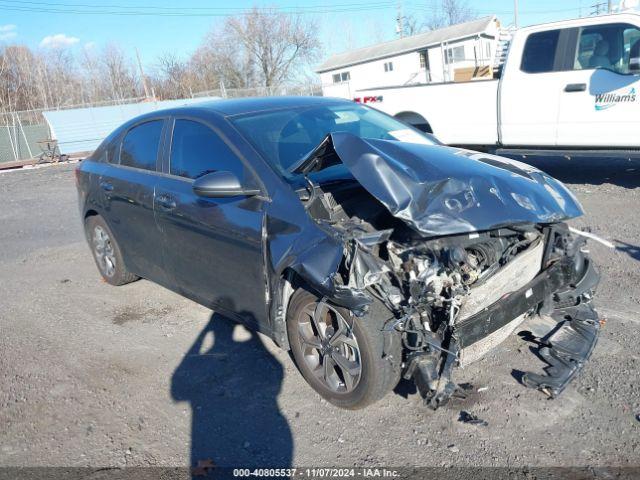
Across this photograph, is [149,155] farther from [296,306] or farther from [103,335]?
[296,306]

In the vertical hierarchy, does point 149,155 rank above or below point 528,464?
above

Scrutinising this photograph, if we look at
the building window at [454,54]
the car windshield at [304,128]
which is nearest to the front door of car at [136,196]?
the car windshield at [304,128]

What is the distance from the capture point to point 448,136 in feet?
30.1

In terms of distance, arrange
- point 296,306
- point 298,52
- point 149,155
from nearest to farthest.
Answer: point 296,306, point 149,155, point 298,52

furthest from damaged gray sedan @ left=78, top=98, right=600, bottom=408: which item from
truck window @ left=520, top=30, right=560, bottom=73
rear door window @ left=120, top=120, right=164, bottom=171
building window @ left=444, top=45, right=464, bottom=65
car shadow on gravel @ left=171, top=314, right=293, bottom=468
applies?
building window @ left=444, top=45, right=464, bottom=65

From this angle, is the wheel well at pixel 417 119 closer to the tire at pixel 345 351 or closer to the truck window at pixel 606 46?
the truck window at pixel 606 46

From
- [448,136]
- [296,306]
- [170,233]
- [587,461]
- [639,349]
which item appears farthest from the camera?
[448,136]

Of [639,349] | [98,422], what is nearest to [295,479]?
[98,422]

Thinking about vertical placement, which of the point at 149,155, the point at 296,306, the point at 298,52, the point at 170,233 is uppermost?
the point at 298,52

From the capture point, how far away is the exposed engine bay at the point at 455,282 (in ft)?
10.0

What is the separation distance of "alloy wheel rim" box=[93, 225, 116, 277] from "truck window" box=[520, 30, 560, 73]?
20.6 feet

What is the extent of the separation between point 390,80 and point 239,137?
112 ft

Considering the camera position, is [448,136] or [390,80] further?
[390,80]

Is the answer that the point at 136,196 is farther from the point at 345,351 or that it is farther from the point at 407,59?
the point at 407,59
